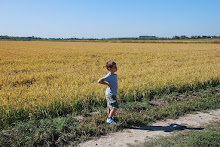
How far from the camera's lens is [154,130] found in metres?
4.18

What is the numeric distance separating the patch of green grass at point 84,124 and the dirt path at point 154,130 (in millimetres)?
187

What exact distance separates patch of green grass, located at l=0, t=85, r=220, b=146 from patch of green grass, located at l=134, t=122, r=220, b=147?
0.88 m

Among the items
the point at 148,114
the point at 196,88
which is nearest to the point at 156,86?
the point at 196,88

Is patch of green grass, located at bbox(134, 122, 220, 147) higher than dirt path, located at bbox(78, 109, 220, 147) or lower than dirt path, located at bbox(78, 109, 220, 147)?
higher

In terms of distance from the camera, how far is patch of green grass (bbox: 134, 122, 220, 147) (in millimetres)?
3434

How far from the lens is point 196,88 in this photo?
25.3ft

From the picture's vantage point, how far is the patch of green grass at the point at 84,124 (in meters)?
3.65

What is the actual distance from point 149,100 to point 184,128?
2092mm

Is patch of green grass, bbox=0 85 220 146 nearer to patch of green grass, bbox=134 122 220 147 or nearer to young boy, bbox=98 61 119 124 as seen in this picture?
young boy, bbox=98 61 119 124

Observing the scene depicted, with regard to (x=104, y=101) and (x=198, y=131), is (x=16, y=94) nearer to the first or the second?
(x=104, y=101)

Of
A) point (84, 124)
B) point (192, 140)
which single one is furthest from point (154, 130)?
point (84, 124)

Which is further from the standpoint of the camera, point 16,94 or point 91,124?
point 16,94

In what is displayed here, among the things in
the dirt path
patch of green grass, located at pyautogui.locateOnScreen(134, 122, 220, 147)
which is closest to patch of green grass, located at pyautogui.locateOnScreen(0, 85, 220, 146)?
the dirt path

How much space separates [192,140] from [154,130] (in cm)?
84
